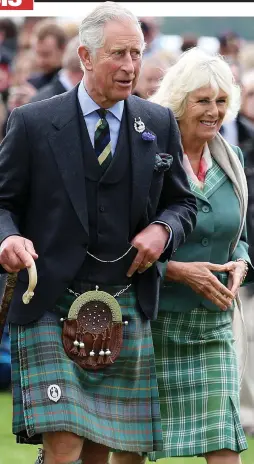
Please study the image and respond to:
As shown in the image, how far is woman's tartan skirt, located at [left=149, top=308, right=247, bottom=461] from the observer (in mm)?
6727

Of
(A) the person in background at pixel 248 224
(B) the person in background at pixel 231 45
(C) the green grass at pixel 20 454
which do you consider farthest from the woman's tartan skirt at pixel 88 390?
(B) the person in background at pixel 231 45

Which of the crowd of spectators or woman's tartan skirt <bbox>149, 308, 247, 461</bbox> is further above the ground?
the crowd of spectators

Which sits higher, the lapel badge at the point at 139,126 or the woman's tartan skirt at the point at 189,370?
the lapel badge at the point at 139,126

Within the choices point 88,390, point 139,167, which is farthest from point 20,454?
point 139,167

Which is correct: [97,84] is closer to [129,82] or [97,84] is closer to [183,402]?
[129,82]

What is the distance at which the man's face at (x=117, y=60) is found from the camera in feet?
19.2

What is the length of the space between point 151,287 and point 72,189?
631 millimetres

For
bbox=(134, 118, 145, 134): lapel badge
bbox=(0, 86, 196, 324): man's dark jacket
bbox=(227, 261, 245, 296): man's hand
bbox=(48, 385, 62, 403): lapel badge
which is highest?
bbox=(134, 118, 145, 134): lapel badge

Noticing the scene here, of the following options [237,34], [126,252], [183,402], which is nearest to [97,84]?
[126,252]

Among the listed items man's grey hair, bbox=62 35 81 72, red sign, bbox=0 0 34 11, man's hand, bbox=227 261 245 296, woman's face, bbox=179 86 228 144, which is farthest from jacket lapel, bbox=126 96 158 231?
man's grey hair, bbox=62 35 81 72

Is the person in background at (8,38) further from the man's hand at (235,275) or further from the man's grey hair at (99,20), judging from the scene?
the man's grey hair at (99,20)

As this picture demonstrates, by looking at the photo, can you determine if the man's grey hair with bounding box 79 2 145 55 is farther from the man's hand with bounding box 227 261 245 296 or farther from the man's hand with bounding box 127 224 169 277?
the man's hand with bounding box 227 261 245 296

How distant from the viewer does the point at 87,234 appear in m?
5.85

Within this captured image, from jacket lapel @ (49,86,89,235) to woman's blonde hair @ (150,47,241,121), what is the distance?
105cm
